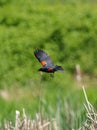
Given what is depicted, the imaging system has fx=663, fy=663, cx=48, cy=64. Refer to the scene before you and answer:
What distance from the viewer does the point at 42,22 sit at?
10.1 meters

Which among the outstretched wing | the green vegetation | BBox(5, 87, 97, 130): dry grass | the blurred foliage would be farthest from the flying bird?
the blurred foliage

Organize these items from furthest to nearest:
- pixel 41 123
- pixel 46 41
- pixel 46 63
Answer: pixel 46 41
pixel 41 123
pixel 46 63

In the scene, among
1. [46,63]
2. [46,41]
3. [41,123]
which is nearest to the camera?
[46,63]

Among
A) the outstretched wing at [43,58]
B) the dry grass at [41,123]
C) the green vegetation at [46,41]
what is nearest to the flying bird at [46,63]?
the outstretched wing at [43,58]

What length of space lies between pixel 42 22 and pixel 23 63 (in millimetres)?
1072

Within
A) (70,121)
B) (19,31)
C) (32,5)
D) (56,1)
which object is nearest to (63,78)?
(19,31)

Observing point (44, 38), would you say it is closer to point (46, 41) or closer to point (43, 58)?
point (46, 41)

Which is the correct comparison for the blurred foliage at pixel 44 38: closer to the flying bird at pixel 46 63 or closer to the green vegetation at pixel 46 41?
the green vegetation at pixel 46 41

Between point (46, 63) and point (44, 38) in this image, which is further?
point (44, 38)

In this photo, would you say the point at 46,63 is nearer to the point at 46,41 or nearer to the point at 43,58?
the point at 43,58

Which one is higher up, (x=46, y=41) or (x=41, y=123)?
(x=46, y=41)

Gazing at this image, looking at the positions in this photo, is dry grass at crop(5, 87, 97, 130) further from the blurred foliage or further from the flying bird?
the blurred foliage

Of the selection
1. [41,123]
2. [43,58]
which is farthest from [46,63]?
[41,123]

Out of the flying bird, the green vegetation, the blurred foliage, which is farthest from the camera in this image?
the blurred foliage
